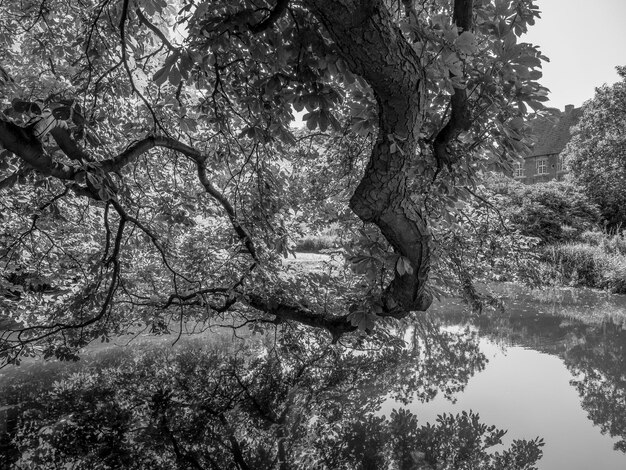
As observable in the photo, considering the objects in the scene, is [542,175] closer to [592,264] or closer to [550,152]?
[550,152]

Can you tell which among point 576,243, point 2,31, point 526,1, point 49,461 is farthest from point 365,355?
point 576,243

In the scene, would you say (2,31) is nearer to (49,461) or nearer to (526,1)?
(49,461)

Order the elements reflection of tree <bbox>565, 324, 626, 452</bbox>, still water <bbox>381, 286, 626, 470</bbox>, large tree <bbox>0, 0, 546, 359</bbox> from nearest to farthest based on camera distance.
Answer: large tree <bbox>0, 0, 546, 359</bbox>
still water <bbox>381, 286, 626, 470</bbox>
reflection of tree <bbox>565, 324, 626, 452</bbox>

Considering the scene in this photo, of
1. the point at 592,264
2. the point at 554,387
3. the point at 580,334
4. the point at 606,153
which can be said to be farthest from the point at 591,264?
the point at 606,153

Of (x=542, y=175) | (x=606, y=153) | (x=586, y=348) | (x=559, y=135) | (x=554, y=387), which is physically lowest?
(x=554, y=387)

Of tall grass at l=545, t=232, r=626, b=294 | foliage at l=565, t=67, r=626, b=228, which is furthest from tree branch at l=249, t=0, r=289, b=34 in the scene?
foliage at l=565, t=67, r=626, b=228

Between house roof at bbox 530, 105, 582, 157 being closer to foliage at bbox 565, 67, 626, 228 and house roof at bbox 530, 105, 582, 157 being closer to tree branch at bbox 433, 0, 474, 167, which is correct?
foliage at bbox 565, 67, 626, 228

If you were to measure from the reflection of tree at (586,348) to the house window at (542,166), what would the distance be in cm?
2748

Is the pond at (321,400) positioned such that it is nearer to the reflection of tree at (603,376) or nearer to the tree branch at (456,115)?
the reflection of tree at (603,376)

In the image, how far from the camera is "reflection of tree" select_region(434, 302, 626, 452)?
11.9ft

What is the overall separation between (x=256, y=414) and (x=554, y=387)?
3284 mm

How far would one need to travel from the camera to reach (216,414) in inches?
138

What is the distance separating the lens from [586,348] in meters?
5.37

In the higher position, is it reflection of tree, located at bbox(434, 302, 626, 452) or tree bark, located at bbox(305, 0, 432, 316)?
tree bark, located at bbox(305, 0, 432, 316)
